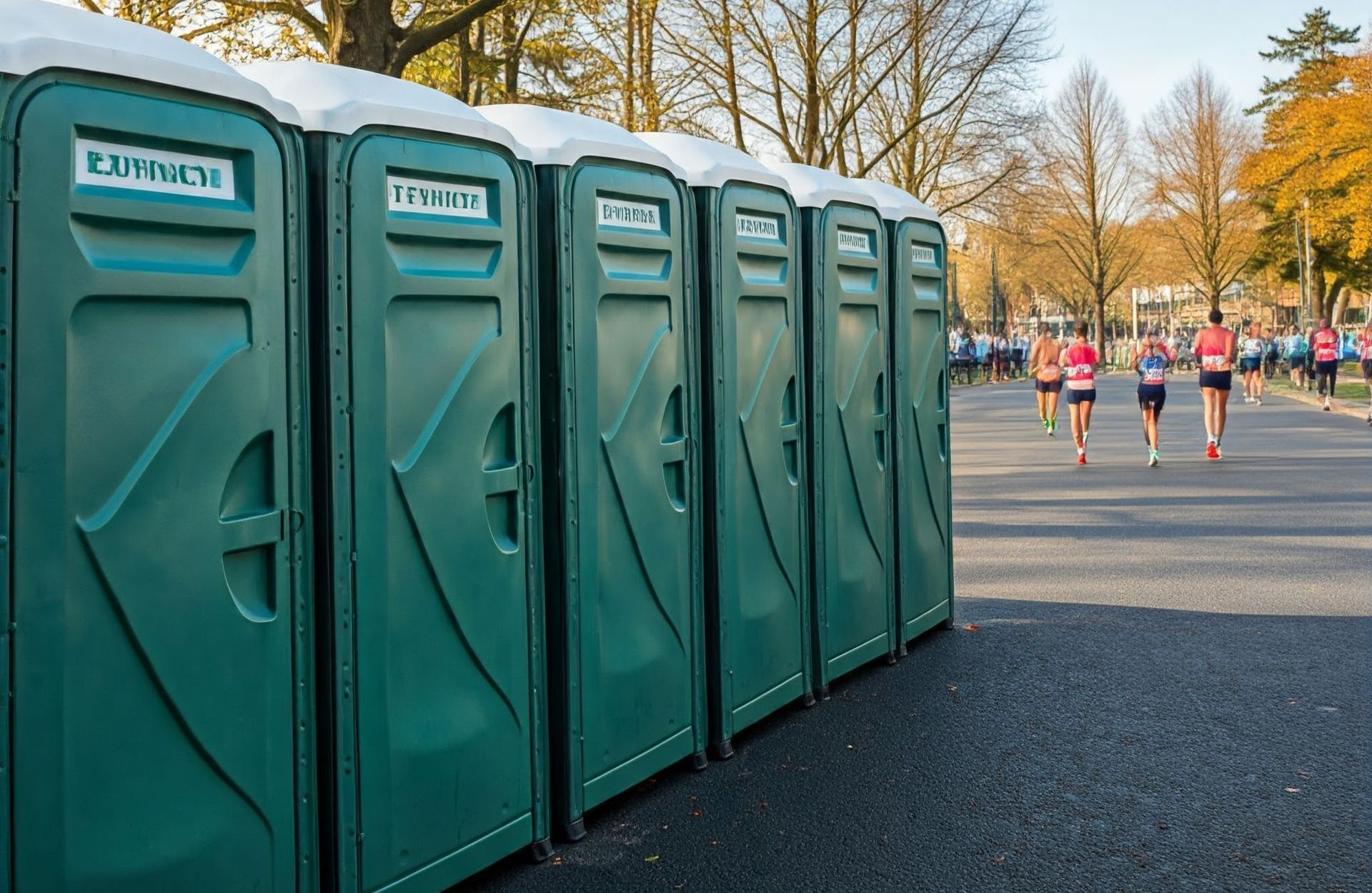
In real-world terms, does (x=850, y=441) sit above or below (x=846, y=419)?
below

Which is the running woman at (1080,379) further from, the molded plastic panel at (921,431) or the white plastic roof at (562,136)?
the white plastic roof at (562,136)

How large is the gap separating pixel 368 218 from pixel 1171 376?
54.1 meters

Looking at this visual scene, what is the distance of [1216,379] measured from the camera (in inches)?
Result: 676

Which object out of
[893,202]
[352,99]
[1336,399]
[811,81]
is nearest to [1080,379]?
[811,81]

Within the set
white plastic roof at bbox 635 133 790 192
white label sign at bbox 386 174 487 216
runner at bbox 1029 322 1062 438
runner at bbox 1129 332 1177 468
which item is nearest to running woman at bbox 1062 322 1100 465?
runner at bbox 1129 332 1177 468

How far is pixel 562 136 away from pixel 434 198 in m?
0.72

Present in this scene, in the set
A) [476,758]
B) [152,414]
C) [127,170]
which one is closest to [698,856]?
[476,758]

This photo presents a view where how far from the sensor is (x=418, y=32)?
1217 cm

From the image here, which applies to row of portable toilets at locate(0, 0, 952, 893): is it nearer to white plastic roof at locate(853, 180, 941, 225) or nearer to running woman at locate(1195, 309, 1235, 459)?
white plastic roof at locate(853, 180, 941, 225)

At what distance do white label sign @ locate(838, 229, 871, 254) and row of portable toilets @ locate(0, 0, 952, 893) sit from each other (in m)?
0.53

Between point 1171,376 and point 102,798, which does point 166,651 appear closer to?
point 102,798

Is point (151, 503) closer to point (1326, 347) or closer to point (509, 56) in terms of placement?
point (509, 56)

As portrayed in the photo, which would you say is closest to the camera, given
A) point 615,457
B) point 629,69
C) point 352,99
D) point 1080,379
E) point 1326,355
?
point 352,99

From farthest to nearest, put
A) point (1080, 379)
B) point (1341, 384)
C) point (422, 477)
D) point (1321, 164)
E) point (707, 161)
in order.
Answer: point (1321, 164) < point (1341, 384) < point (1080, 379) < point (707, 161) < point (422, 477)
